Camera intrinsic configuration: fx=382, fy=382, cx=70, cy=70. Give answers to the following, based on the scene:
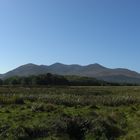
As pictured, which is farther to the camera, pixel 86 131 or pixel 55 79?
pixel 55 79

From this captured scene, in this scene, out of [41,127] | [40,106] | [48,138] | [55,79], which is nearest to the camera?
[48,138]

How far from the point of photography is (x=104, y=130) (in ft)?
76.6

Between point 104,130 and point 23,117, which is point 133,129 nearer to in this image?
point 104,130

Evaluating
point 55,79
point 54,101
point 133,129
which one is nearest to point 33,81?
point 55,79

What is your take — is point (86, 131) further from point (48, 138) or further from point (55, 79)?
point (55, 79)

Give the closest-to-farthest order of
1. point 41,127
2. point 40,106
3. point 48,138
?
point 48,138, point 41,127, point 40,106

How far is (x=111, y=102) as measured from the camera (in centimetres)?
5188

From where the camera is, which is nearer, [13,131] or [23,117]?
[13,131]

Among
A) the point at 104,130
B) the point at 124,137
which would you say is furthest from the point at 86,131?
the point at 124,137

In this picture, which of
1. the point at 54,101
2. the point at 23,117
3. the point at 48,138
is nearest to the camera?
the point at 48,138

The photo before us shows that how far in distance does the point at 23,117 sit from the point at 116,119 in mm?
7117

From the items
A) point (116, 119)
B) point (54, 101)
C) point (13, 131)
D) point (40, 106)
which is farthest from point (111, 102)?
point (13, 131)

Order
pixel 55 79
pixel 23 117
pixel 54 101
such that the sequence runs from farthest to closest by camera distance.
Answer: pixel 55 79, pixel 54 101, pixel 23 117

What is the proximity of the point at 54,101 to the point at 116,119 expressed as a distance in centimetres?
Answer: 2222
